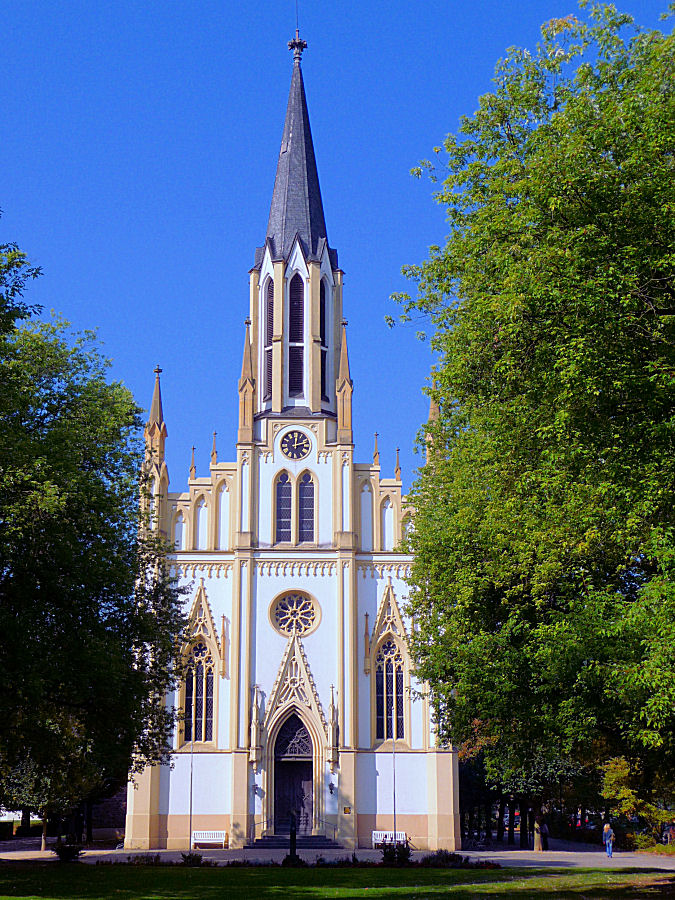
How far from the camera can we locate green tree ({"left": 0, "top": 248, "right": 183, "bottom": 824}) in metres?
20.8

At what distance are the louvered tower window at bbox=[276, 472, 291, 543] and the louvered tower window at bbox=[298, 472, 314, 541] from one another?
51cm

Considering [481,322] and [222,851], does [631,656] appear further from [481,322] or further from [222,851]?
[222,851]

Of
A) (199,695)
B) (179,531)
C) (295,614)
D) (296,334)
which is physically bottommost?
(199,695)

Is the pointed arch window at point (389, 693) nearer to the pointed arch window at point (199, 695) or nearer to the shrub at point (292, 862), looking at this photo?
the pointed arch window at point (199, 695)

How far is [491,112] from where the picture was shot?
2127 centimetres

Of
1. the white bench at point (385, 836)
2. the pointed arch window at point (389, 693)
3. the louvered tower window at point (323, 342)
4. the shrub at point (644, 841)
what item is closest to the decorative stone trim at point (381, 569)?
the pointed arch window at point (389, 693)

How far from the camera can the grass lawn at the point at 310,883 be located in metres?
20.7

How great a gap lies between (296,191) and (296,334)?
27.4ft

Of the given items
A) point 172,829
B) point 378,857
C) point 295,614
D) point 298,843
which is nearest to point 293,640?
point 295,614

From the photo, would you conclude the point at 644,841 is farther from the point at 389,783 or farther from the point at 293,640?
the point at 293,640

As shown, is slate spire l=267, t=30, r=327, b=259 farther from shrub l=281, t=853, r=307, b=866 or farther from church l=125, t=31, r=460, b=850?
shrub l=281, t=853, r=307, b=866

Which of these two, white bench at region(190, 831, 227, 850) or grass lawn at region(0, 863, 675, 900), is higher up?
grass lawn at region(0, 863, 675, 900)

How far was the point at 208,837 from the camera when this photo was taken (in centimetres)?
4356

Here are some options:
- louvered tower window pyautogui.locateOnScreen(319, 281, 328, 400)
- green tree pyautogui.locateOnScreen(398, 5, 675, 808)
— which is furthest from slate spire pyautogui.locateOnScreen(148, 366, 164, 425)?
green tree pyautogui.locateOnScreen(398, 5, 675, 808)
